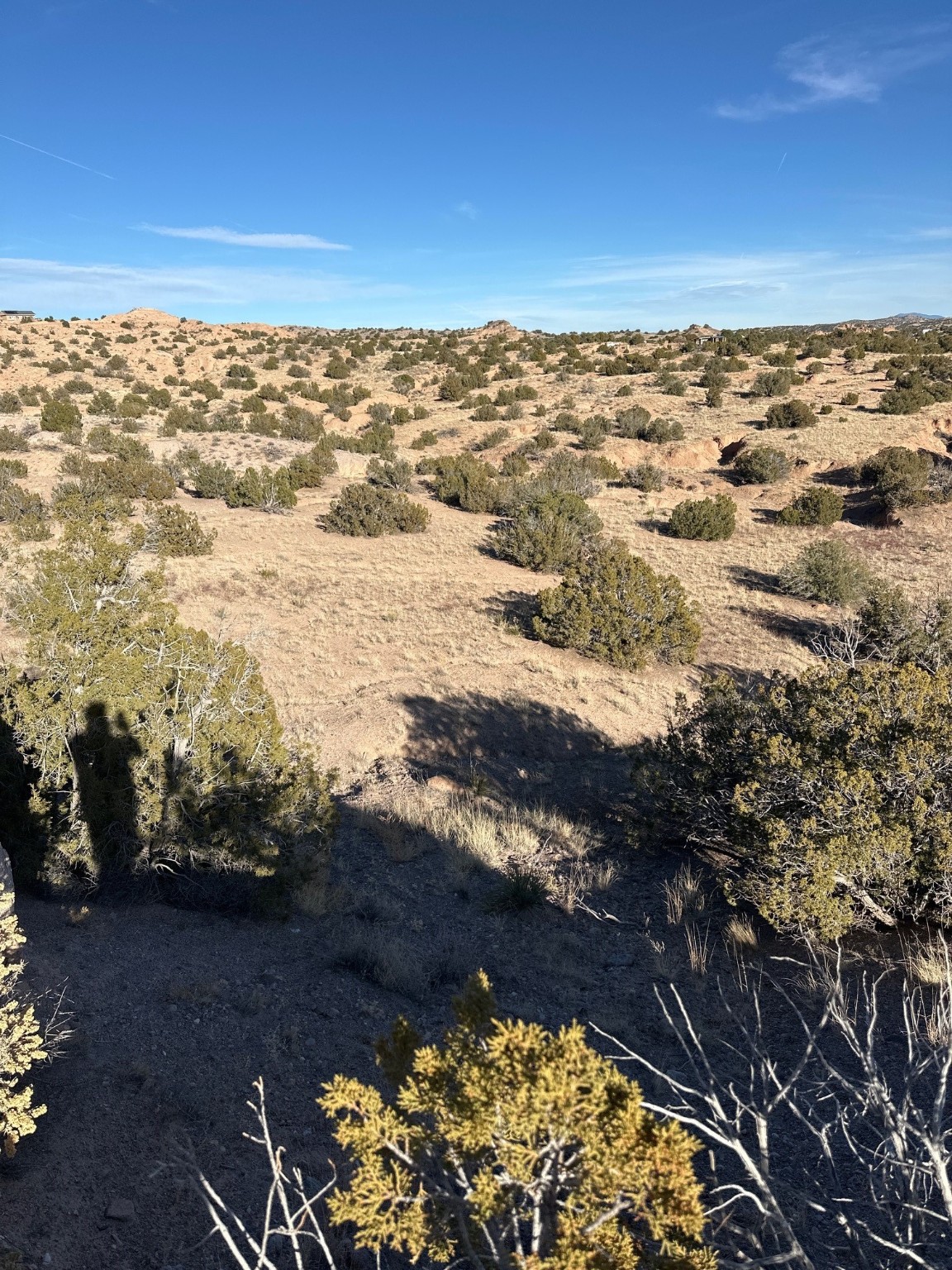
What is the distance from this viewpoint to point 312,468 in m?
23.1

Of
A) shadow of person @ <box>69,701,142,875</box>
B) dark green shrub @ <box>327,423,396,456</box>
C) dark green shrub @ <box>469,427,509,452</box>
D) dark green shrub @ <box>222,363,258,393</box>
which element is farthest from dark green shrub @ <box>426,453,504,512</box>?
dark green shrub @ <box>222,363,258,393</box>

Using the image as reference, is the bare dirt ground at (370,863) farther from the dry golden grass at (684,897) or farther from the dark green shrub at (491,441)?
the dark green shrub at (491,441)

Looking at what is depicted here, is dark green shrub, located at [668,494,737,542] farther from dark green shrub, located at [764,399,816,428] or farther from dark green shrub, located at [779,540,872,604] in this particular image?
dark green shrub, located at [764,399,816,428]

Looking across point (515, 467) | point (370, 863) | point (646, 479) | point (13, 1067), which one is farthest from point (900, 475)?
point (13, 1067)

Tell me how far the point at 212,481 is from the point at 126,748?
54.7 ft

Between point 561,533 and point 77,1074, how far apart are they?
1545cm

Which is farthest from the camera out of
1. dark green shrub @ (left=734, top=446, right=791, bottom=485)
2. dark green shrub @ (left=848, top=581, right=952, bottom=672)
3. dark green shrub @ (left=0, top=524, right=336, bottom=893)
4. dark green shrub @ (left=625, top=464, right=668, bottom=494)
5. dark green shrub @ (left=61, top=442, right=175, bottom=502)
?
dark green shrub @ (left=625, top=464, right=668, bottom=494)

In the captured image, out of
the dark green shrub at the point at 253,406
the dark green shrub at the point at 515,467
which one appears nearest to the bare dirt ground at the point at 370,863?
the dark green shrub at the point at 515,467

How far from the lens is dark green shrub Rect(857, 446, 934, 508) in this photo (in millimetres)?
20281

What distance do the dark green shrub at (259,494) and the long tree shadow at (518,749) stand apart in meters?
11.0

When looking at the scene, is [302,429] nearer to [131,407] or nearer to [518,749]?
[131,407]

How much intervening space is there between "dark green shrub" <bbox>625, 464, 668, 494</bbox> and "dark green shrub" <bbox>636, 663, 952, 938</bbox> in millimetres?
18452

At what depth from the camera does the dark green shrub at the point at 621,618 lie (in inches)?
523

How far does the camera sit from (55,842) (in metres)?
5.87
